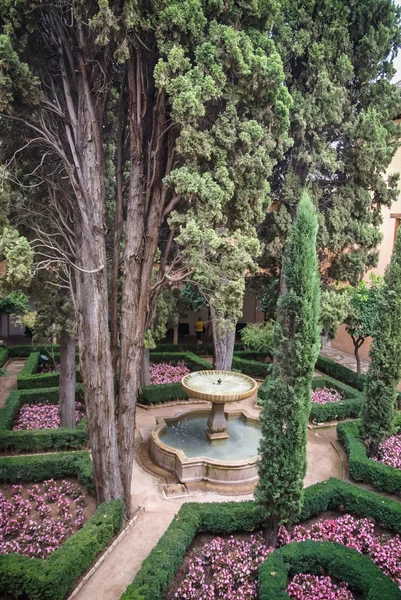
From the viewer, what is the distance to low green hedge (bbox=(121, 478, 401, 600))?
201 inches

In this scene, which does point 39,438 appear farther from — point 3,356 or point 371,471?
point 3,356

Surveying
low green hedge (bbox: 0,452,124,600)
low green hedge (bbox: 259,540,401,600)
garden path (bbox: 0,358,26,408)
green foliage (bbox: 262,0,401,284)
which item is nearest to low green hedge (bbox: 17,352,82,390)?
garden path (bbox: 0,358,26,408)

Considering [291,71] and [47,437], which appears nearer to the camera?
[47,437]

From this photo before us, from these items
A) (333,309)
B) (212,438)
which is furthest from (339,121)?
(212,438)

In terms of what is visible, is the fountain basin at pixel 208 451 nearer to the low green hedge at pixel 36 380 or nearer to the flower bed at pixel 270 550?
the flower bed at pixel 270 550

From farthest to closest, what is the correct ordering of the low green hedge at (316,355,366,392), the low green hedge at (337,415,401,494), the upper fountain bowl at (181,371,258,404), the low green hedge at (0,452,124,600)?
the low green hedge at (316,355,366,392), the upper fountain bowl at (181,371,258,404), the low green hedge at (337,415,401,494), the low green hedge at (0,452,124,600)

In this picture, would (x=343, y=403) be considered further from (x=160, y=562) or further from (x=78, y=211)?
(x=78, y=211)

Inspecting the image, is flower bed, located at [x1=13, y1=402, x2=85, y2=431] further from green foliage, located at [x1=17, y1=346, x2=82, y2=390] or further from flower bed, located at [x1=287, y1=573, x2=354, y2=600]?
flower bed, located at [x1=287, y1=573, x2=354, y2=600]

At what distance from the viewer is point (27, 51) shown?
6648mm

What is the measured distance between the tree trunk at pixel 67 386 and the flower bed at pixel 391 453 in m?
6.50

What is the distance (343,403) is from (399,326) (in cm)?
333

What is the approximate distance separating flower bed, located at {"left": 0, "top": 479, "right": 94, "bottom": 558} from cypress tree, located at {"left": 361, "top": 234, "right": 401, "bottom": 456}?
5.67 m

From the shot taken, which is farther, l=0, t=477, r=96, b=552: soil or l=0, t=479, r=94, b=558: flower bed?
l=0, t=477, r=96, b=552: soil

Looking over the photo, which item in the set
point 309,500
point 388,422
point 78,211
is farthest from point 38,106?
point 388,422
